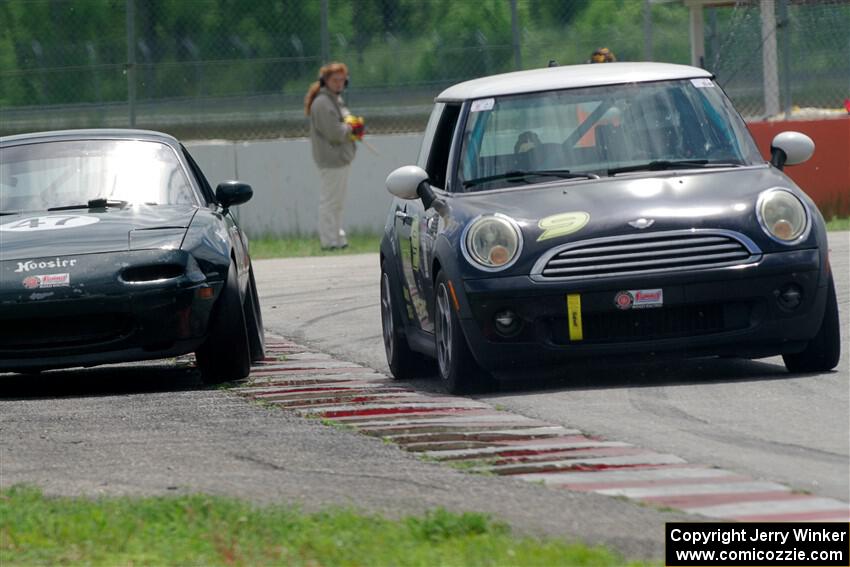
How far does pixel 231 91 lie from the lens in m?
22.5

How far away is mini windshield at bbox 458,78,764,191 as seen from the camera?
9.19 m

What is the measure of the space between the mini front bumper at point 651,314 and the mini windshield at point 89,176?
264cm

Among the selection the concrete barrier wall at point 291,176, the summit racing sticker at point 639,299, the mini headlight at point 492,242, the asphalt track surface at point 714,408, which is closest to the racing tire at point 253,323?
the asphalt track surface at point 714,408

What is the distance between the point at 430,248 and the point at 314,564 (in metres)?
4.19

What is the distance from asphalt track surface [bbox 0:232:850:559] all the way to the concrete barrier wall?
11.7 m

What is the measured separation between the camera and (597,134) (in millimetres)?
9305

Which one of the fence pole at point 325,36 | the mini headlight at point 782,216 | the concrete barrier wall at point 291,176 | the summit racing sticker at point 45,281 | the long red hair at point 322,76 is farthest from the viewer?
the fence pole at point 325,36

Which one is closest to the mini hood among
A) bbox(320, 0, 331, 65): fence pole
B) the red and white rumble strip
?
the red and white rumble strip

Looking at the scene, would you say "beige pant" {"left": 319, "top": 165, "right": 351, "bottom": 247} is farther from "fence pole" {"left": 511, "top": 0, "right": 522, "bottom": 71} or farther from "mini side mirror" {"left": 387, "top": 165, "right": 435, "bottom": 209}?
"mini side mirror" {"left": 387, "top": 165, "right": 435, "bottom": 209}

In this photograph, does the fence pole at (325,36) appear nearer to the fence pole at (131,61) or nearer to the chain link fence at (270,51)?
the chain link fence at (270,51)

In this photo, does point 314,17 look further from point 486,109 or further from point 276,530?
point 276,530

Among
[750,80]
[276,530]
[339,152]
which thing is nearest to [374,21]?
[339,152]

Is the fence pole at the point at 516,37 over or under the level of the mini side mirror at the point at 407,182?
over

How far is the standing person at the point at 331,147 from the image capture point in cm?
2064
